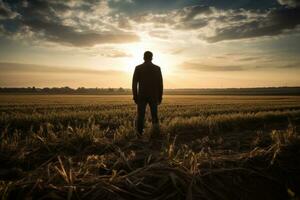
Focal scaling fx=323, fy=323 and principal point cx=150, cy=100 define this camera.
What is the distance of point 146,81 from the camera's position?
31.5 feet

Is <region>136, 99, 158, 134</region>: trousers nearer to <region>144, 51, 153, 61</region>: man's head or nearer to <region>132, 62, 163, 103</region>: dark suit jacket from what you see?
<region>132, 62, 163, 103</region>: dark suit jacket

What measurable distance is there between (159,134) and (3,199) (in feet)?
21.0

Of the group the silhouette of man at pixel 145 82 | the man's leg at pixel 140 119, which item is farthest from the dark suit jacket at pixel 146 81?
the man's leg at pixel 140 119

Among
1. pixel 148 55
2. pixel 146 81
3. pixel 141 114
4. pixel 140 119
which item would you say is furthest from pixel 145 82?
pixel 140 119

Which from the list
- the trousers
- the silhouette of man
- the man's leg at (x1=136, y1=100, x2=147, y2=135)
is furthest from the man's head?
the man's leg at (x1=136, y1=100, x2=147, y2=135)

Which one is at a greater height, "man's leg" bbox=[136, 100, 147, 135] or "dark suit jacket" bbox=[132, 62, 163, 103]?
"dark suit jacket" bbox=[132, 62, 163, 103]

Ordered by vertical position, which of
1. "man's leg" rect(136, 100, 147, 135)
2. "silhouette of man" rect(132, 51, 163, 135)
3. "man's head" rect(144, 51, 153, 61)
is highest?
"man's head" rect(144, 51, 153, 61)

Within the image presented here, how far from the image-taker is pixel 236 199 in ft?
12.5

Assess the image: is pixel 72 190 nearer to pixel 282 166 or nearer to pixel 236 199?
pixel 236 199

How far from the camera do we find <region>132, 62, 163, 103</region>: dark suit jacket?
9578 mm

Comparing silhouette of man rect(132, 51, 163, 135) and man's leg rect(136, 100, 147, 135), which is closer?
man's leg rect(136, 100, 147, 135)

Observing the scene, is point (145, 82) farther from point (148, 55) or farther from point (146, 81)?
point (148, 55)

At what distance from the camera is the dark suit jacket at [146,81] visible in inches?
377

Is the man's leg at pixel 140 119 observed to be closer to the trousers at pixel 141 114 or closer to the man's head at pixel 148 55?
the trousers at pixel 141 114
